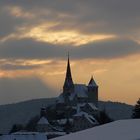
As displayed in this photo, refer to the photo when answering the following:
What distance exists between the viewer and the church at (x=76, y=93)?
17725cm

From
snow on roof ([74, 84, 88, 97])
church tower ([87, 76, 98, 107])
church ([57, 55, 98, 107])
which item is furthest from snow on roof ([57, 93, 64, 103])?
church tower ([87, 76, 98, 107])

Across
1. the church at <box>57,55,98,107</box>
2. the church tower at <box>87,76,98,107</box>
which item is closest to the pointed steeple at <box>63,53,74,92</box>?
the church at <box>57,55,98,107</box>

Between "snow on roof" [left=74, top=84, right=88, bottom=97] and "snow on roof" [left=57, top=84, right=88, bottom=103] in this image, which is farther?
"snow on roof" [left=74, top=84, right=88, bottom=97]

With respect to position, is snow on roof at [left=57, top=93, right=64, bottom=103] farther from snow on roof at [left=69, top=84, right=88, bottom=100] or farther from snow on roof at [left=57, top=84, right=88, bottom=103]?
snow on roof at [left=69, top=84, right=88, bottom=100]

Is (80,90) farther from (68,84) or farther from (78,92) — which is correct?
(68,84)

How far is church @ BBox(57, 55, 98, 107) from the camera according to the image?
17725cm

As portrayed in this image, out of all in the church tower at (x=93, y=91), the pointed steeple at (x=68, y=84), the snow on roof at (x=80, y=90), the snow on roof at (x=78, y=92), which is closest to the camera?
the snow on roof at (x=78, y=92)

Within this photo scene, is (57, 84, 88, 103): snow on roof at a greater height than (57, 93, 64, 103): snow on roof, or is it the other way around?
(57, 84, 88, 103): snow on roof

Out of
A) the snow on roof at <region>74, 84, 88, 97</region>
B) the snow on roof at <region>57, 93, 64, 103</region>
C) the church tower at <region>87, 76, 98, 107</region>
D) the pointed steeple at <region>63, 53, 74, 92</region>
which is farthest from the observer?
the church tower at <region>87, 76, 98, 107</region>

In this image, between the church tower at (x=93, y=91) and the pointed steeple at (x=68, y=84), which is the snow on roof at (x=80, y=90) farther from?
the pointed steeple at (x=68, y=84)

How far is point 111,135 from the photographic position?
22266mm

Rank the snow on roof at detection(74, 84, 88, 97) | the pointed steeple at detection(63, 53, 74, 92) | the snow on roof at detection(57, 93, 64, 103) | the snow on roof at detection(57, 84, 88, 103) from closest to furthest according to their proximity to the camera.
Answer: the snow on roof at detection(57, 93, 64, 103), the snow on roof at detection(57, 84, 88, 103), the pointed steeple at detection(63, 53, 74, 92), the snow on roof at detection(74, 84, 88, 97)

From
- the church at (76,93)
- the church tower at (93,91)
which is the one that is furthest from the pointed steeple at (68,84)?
the church tower at (93,91)

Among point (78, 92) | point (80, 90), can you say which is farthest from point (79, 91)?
point (78, 92)
